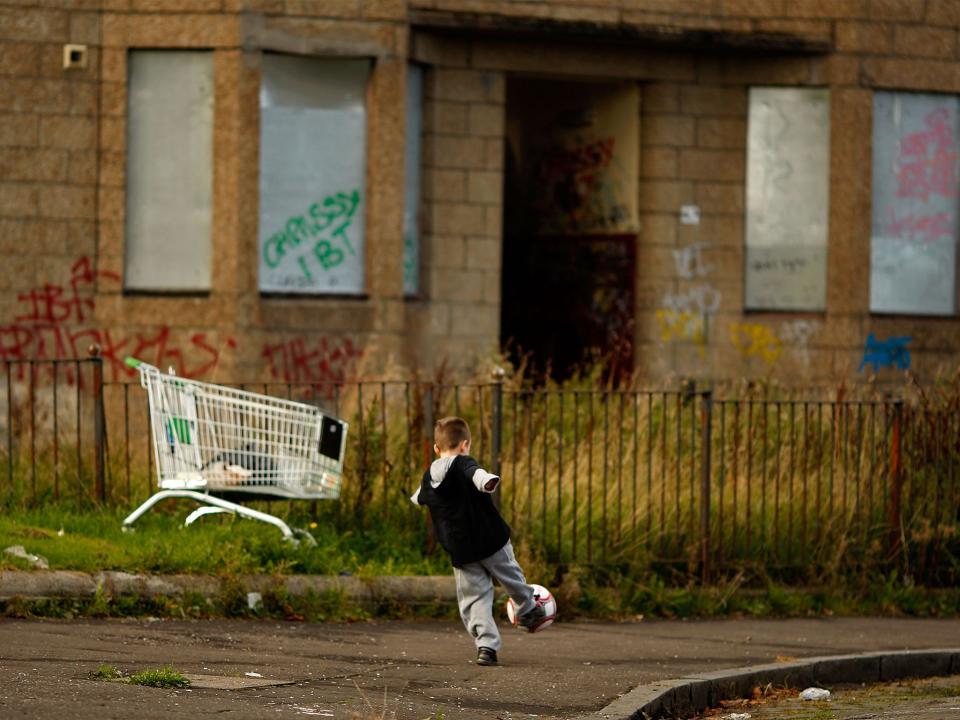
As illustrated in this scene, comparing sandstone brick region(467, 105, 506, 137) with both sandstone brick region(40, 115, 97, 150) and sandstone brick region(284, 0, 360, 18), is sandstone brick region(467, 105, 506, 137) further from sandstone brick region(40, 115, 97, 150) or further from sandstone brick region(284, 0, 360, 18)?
sandstone brick region(40, 115, 97, 150)

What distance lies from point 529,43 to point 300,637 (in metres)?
9.66

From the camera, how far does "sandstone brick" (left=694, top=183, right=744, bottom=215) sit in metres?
18.3

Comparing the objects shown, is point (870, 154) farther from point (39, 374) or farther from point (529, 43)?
point (39, 374)

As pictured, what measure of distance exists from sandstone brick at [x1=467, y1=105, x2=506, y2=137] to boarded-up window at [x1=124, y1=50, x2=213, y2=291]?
2605mm

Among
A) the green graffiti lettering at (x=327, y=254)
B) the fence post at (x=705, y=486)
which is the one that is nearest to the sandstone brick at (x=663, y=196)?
the green graffiti lettering at (x=327, y=254)

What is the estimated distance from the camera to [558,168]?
64.3 feet


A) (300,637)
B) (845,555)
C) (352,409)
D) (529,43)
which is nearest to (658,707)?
(300,637)

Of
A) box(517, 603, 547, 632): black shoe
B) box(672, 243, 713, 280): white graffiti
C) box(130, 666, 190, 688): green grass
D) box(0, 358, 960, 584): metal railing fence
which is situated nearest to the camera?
box(130, 666, 190, 688): green grass

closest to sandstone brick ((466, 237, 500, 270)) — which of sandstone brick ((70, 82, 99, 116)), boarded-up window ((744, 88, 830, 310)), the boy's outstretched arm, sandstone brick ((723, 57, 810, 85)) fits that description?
boarded-up window ((744, 88, 830, 310))

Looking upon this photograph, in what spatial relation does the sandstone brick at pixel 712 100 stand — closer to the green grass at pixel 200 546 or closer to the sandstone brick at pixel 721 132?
the sandstone brick at pixel 721 132

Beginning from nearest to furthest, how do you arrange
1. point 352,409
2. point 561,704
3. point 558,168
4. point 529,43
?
point 561,704
point 352,409
point 529,43
point 558,168

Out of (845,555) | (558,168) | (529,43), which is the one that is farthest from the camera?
(558,168)

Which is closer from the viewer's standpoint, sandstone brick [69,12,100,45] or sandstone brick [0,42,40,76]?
sandstone brick [0,42,40,76]

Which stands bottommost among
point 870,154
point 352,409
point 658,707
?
point 658,707
